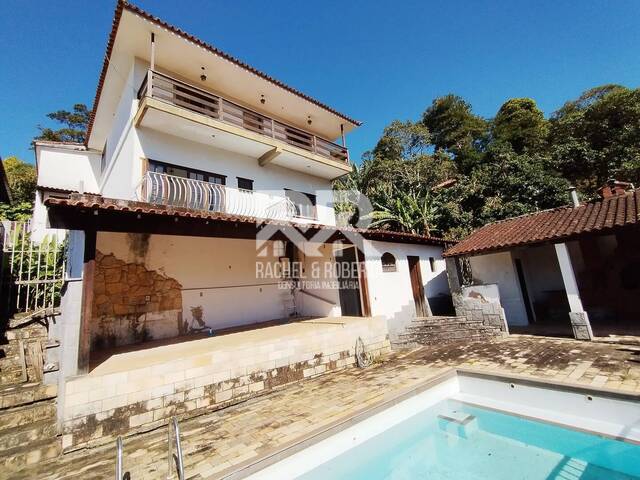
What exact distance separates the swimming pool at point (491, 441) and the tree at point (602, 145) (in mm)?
22232

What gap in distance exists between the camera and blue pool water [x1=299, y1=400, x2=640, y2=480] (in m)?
4.37

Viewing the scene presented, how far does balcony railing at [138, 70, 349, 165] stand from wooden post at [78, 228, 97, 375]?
20.1 ft

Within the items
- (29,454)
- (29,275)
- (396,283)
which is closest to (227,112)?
(29,275)

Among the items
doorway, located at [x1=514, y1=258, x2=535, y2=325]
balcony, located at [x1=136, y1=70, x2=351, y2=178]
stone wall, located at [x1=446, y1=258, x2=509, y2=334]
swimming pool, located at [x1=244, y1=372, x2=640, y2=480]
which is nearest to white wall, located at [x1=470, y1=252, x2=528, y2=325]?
doorway, located at [x1=514, y1=258, x2=535, y2=325]

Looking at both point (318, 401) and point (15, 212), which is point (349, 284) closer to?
point (318, 401)

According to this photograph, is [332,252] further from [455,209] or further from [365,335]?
[455,209]

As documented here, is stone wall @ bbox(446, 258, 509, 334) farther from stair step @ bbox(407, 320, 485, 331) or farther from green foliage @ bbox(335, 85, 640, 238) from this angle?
green foliage @ bbox(335, 85, 640, 238)

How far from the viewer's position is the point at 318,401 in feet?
20.4

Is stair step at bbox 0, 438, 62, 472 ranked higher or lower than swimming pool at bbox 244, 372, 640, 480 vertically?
higher

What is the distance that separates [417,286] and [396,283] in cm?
179

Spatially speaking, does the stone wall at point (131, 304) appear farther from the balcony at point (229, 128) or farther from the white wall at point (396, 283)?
the white wall at point (396, 283)

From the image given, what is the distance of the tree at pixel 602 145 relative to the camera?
1991cm

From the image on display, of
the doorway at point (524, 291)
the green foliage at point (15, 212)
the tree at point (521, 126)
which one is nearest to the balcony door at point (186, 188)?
the green foliage at point (15, 212)

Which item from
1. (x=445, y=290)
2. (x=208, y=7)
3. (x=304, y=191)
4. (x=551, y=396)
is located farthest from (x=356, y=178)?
(x=551, y=396)
